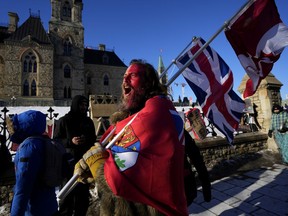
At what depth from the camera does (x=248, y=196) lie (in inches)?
157

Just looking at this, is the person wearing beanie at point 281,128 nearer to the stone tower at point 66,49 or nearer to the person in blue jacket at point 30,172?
the person in blue jacket at point 30,172

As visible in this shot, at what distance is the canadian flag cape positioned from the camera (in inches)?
45.1

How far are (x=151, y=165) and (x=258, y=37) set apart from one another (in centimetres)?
338

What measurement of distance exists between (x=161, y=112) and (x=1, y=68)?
38.3 m

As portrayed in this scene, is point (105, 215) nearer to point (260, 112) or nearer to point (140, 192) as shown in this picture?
point (140, 192)

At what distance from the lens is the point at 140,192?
45.0 inches

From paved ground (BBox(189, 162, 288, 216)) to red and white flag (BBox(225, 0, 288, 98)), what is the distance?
7.35ft

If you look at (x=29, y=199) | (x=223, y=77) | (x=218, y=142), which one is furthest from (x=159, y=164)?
(x=218, y=142)

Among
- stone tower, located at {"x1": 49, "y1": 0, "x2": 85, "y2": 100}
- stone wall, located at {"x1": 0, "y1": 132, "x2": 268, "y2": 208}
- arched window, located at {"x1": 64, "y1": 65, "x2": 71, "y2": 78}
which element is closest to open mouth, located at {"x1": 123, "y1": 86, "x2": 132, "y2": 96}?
stone wall, located at {"x1": 0, "y1": 132, "x2": 268, "y2": 208}

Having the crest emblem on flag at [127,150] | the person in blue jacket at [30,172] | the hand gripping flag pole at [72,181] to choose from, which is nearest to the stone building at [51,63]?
the person in blue jacket at [30,172]

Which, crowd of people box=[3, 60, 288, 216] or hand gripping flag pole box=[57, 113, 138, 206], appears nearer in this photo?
crowd of people box=[3, 60, 288, 216]

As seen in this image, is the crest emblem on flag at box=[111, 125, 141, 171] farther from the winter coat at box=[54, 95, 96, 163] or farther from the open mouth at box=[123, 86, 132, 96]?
the winter coat at box=[54, 95, 96, 163]

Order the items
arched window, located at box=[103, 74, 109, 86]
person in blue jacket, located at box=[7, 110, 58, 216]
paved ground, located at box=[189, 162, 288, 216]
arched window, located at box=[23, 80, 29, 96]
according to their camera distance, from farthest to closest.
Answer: arched window, located at box=[103, 74, 109, 86] → arched window, located at box=[23, 80, 29, 96] → paved ground, located at box=[189, 162, 288, 216] → person in blue jacket, located at box=[7, 110, 58, 216]

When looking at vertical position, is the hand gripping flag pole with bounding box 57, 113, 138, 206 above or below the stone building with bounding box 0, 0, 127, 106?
below
